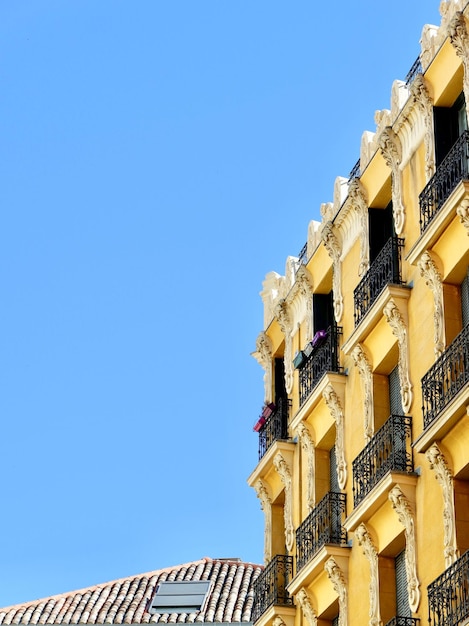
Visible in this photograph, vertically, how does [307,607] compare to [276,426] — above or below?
below

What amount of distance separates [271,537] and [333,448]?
3292 mm

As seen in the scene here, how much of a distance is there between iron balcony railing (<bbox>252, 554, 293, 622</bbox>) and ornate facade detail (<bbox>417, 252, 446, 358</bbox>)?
24.2 feet

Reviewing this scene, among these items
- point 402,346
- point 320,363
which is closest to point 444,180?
point 402,346

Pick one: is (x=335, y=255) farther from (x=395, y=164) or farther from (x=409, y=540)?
(x=409, y=540)

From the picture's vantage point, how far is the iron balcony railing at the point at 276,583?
29.5m

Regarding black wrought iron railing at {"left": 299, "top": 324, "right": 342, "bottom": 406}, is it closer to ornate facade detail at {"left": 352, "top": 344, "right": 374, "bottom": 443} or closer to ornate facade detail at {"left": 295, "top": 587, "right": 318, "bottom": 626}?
ornate facade detail at {"left": 352, "top": 344, "right": 374, "bottom": 443}

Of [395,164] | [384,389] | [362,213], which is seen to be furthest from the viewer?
[362,213]

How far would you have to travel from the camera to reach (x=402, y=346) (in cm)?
2528

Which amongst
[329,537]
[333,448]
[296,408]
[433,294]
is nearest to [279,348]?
[296,408]

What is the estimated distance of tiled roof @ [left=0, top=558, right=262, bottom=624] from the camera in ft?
Result: 137

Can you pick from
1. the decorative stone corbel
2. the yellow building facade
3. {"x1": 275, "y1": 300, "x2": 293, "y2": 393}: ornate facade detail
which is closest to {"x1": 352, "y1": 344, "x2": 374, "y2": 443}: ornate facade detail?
the yellow building facade

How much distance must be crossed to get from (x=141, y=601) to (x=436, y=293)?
2163 cm

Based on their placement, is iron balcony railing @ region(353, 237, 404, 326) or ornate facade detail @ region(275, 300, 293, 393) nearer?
iron balcony railing @ region(353, 237, 404, 326)

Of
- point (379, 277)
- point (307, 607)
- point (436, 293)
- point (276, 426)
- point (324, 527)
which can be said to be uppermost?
point (379, 277)
